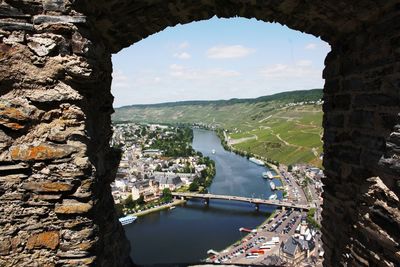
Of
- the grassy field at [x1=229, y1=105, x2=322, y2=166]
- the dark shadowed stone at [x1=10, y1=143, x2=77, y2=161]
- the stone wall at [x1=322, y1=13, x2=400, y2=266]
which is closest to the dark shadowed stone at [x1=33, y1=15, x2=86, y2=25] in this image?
the dark shadowed stone at [x1=10, y1=143, x2=77, y2=161]

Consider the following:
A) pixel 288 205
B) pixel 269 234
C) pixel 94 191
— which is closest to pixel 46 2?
pixel 94 191

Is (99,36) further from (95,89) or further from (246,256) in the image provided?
(246,256)

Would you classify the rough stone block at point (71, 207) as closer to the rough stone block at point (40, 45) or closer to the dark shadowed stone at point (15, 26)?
the rough stone block at point (40, 45)

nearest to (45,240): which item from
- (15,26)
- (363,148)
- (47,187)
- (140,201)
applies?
(47,187)

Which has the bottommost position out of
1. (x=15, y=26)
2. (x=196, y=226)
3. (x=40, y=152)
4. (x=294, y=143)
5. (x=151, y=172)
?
(x=151, y=172)

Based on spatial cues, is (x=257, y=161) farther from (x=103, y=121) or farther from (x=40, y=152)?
(x=40, y=152)

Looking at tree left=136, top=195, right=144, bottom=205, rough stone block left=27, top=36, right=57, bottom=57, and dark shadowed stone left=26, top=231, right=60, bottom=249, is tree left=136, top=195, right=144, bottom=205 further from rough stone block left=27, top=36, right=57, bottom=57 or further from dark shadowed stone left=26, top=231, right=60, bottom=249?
rough stone block left=27, top=36, right=57, bottom=57
